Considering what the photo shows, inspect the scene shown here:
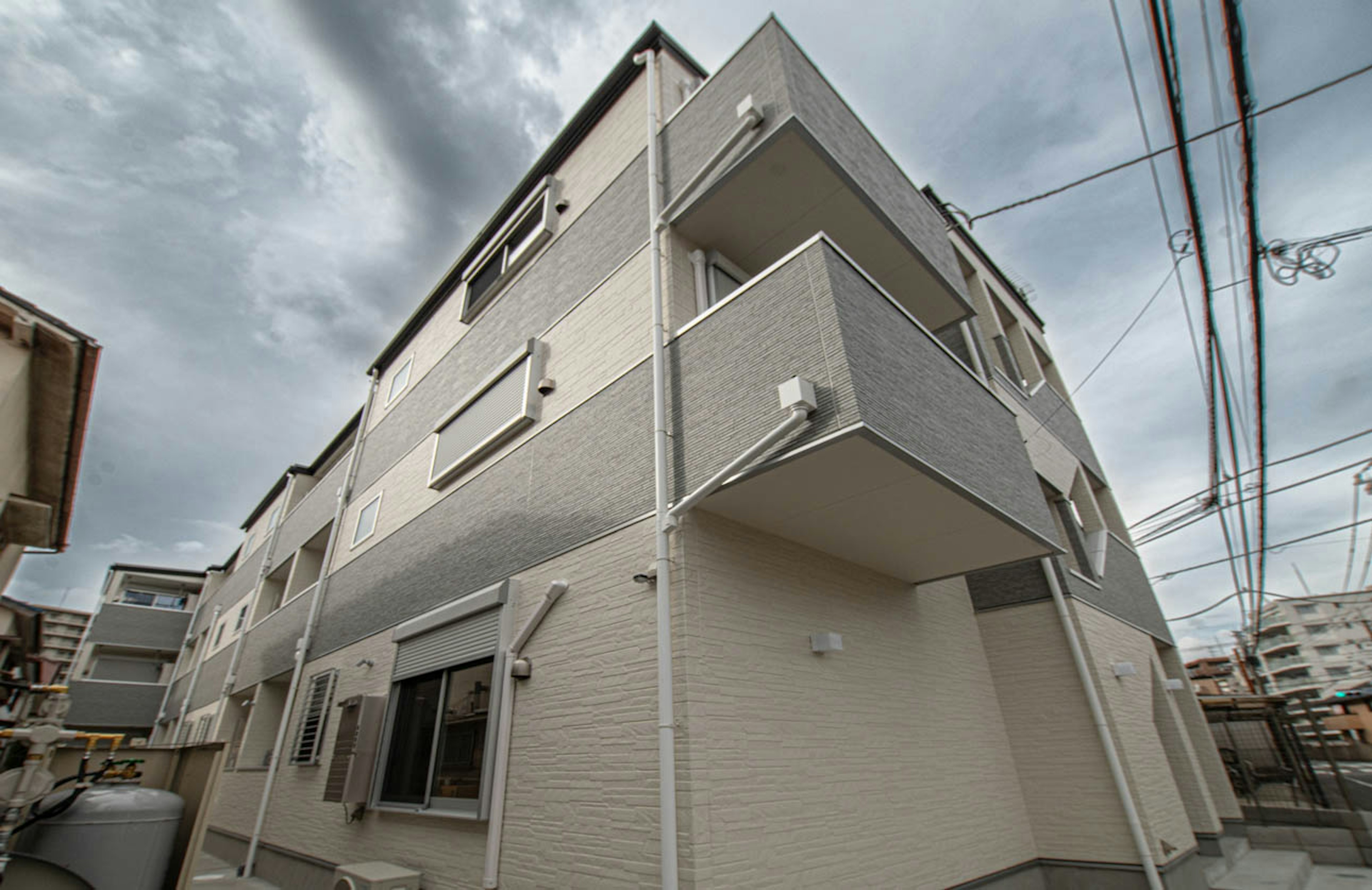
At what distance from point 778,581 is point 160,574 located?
30474 mm

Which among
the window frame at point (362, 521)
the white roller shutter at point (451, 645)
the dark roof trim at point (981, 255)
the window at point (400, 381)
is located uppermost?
the dark roof trim at point (981, 255)

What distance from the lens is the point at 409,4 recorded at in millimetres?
6805

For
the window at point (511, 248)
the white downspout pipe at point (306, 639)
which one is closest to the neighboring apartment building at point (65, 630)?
the white downspout pipe at point (306, 639)

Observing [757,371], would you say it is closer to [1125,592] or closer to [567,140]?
[567,140]

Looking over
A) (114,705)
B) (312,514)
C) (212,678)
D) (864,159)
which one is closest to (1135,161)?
(864,159)

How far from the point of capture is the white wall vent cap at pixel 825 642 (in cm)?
454

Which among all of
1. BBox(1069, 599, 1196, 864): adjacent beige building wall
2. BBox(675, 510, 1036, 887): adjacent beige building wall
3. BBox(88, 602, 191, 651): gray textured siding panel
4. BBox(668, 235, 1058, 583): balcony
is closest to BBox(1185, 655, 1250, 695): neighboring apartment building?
BBox(1069, 599, 1196, 864): adjacent beige building wall

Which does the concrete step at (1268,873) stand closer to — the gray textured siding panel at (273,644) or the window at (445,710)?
the window at (445,710)

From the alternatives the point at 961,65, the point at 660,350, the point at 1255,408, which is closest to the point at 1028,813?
the point at 1255,408

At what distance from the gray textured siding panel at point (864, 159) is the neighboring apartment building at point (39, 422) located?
7.02 meters

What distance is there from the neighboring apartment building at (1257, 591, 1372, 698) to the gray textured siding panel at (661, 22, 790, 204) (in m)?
68.8

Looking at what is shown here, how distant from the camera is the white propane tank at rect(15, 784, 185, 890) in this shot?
12.6 ft

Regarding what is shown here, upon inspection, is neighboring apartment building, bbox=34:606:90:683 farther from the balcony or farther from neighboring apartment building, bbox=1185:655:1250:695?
→ neighboring apartment building, bbox=1185:655:1250:695

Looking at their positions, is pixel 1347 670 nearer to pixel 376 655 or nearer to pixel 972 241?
pixel 972 241
